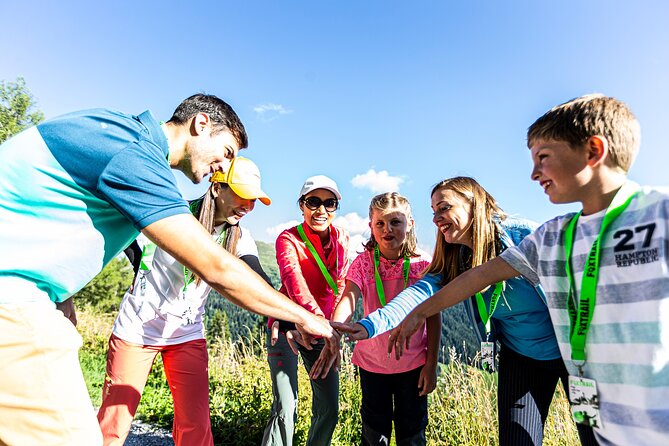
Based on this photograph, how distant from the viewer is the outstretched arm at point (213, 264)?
1.79 metres

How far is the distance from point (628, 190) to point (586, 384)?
81cm

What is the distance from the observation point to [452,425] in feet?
14.8

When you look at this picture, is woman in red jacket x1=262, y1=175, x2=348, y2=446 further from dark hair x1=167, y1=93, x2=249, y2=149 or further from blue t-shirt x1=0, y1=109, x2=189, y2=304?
blue t-shirt x1=0, y1=109, x2=189, y2=304

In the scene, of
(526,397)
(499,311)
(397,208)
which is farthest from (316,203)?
(526,397)

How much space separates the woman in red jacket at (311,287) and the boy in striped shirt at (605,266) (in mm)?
1874

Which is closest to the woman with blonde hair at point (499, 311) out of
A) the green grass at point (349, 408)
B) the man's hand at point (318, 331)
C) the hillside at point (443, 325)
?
the man's hand at point (318, 331)

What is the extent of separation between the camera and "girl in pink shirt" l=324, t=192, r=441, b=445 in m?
3.19

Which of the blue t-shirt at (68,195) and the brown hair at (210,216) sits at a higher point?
the brown hair at (210,216)

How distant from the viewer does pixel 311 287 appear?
3.79 metres

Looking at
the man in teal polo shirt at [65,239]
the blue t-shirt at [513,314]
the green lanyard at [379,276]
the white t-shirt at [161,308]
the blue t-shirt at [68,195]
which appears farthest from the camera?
the green lanyard at [379,276]

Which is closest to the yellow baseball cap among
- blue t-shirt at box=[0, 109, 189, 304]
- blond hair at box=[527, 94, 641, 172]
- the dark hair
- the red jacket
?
the dark hair

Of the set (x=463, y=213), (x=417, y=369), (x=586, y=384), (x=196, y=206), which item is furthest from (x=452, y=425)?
(x=196, y=206)

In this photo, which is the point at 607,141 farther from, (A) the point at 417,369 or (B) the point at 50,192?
(B) the point at 50,192

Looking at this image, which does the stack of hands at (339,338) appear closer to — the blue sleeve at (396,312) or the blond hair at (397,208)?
the blue sleeve at (396,312)
